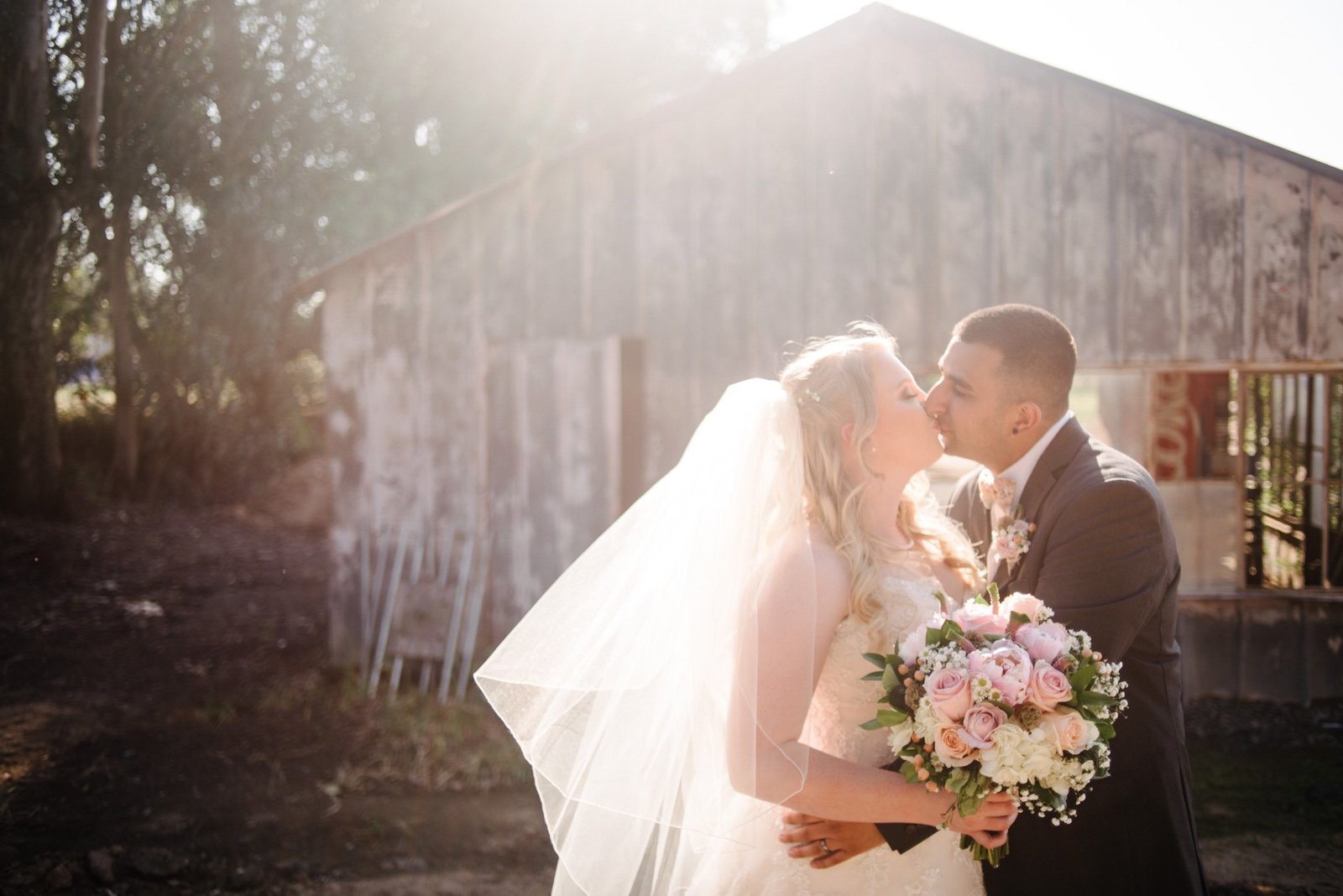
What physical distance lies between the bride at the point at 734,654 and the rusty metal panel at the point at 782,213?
421cm

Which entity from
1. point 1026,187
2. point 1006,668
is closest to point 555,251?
point 1026,187

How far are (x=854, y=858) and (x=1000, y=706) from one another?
808 mm

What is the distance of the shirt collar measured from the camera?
3.09 m

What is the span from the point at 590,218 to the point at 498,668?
4.97m

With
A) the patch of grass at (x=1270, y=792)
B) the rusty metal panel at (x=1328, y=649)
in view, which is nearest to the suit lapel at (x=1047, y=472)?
the patch of grass at (x=1270, y=792)

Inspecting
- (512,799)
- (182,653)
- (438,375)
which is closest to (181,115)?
(438,375)

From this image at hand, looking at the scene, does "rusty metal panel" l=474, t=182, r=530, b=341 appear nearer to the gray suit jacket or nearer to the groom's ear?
the groom's ear

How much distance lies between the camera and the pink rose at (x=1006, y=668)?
7.17ft

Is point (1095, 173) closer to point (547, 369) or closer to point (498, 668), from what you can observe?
point (547, 369)

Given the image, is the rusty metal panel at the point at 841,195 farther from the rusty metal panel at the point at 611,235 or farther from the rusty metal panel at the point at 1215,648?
the rusty metal panel at the point at 1215,648

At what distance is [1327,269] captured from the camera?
6.60m

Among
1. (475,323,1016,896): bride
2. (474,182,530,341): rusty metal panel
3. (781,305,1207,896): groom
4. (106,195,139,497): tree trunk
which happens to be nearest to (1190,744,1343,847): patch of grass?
(781,305,1207,896): groom

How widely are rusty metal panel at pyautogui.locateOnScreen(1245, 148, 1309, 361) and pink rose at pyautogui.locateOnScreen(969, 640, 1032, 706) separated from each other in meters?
5.73

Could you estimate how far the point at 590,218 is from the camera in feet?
23.6
